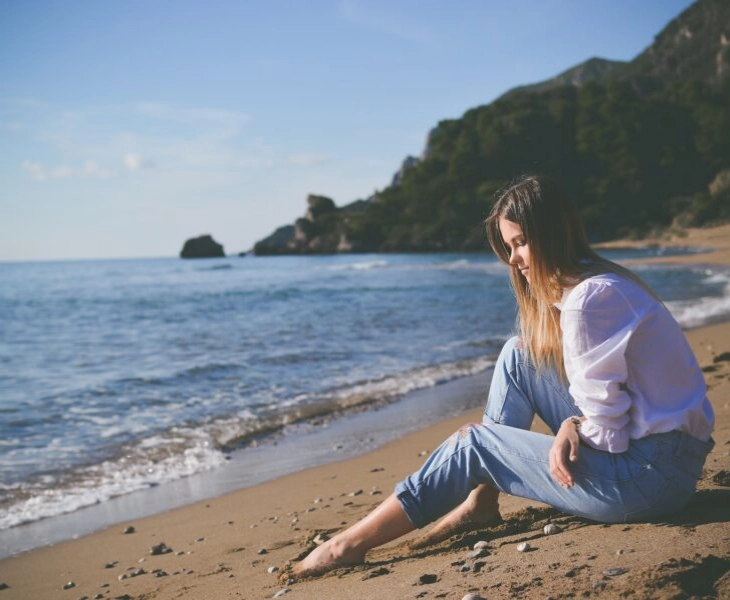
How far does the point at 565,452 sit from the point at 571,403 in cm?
37

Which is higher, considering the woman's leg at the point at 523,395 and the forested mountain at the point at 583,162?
the forested mountain at the point at 583,162

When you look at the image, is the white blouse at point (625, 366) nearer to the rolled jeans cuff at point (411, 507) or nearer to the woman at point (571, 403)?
the woman at point (571, 403)

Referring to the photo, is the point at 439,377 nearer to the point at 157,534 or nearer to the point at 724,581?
the point at 157,534

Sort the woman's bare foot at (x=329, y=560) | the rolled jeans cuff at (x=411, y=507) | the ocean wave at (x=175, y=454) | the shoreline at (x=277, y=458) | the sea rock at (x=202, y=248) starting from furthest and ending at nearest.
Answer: the sea rock at (x=202, y=248) → the ocean wave at (x=175, y=454) → the shoreline at (x=277, y=458) → the woman's bare foot at (x=329, y=560) → the rolled jeans cuff at (x=411, y=507)

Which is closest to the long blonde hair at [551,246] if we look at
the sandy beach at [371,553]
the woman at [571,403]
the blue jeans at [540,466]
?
the woman at [571,403]

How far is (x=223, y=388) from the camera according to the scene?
28.9ft

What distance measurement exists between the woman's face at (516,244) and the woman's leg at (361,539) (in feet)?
3.48

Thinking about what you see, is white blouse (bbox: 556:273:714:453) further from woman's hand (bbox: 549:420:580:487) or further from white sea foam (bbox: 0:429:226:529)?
white sea foam (bbox: 0:429:226:529)

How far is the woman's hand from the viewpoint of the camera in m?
2.28

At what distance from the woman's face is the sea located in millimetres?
3546

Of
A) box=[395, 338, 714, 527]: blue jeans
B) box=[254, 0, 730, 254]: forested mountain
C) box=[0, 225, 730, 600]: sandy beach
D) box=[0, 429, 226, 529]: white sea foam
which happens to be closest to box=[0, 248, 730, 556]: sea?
box=[0, 429, 226, 529]: white sea foam

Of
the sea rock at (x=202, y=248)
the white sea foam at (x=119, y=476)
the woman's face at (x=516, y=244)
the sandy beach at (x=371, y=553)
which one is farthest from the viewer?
the sea rock at (x=202, y=248)

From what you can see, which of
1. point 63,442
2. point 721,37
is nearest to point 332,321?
point 63,442

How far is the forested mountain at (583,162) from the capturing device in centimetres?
6675
